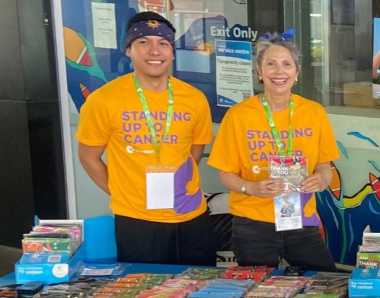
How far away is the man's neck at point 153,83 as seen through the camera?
3672 millimetres

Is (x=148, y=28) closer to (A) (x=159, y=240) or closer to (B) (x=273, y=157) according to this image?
(B) (x=273, y=157)

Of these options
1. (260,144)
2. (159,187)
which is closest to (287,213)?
(260,144)

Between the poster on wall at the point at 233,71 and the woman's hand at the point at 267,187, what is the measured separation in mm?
1845

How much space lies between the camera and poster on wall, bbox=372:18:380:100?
15.8 feet

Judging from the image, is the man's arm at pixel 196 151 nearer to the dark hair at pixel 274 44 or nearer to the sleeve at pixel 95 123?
the sleeve at pixel 95 123

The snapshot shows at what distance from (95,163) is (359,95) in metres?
1.88

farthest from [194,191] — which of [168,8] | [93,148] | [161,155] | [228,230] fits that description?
[168,8]

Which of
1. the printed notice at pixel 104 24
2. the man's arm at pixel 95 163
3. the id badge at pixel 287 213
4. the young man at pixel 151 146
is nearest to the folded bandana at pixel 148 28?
the young man at pixel 151 146

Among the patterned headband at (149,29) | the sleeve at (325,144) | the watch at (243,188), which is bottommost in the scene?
the watch at (243,188)

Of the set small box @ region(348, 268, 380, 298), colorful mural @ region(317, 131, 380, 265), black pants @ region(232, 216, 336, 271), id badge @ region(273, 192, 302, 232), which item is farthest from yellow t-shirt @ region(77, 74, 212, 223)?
colorful mural @ region(317, 131, 380, 265)

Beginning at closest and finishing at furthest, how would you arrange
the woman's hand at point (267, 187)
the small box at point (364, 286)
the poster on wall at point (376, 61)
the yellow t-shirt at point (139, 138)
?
the small box at point (364, 286), the woman's hand at point (267, 187), the yellow t-shirt at point (139, 138), the poster on wall at point (376, 61)

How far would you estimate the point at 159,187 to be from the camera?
3666mm

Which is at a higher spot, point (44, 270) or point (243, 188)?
point (243, 188)

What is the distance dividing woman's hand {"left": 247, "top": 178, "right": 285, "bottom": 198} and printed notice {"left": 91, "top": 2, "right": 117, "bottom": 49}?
2.46m
